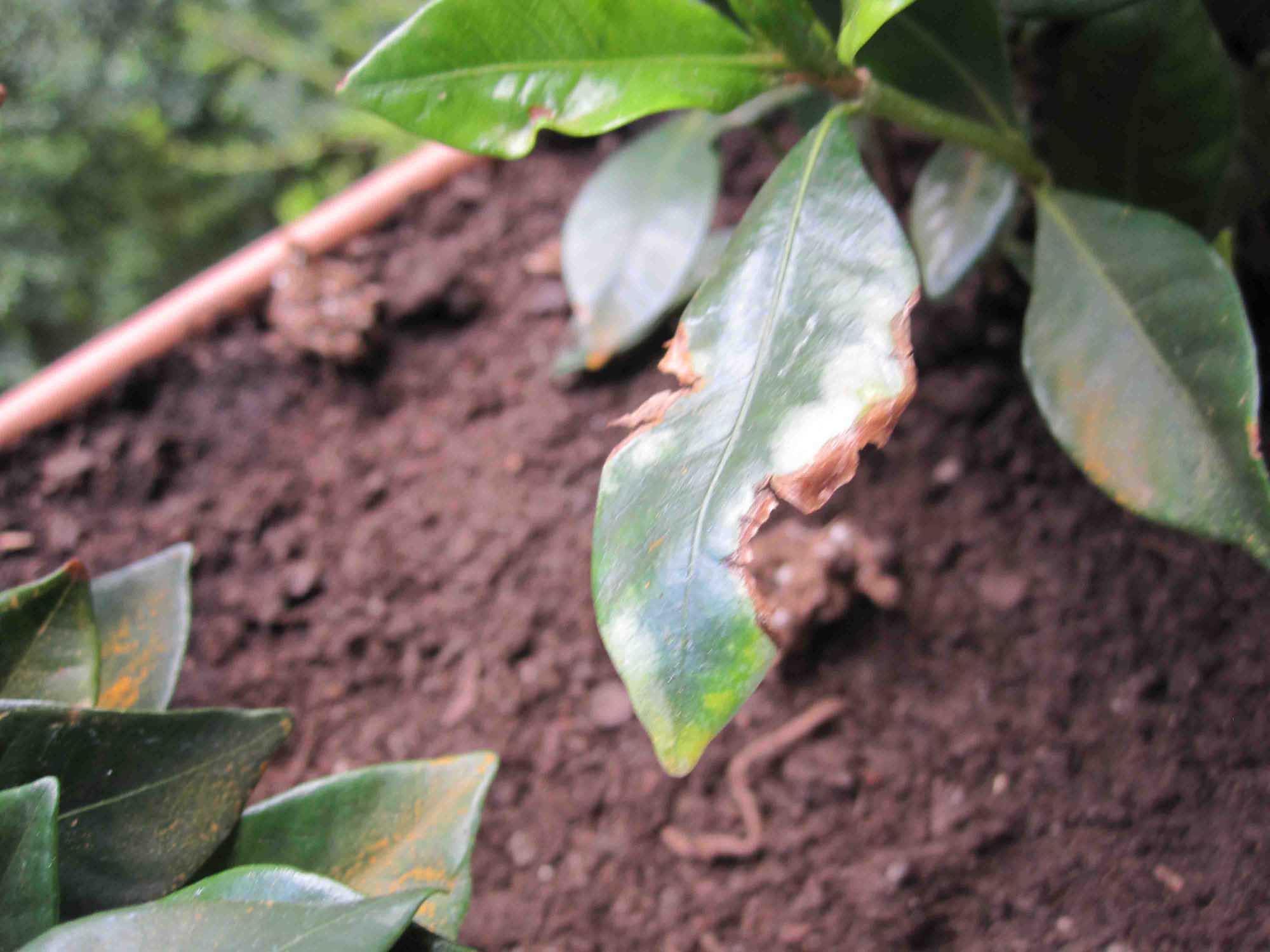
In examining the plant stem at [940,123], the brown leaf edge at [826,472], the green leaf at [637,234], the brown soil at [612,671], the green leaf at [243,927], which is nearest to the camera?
the green leaf at [243,927]

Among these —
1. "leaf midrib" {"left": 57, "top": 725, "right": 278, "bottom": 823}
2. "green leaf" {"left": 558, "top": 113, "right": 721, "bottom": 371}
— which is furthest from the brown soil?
"leaf midrib" {"left": 57, "top": 725, "right": 278, "bottom": 823}

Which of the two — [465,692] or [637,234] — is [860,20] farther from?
[465,692]

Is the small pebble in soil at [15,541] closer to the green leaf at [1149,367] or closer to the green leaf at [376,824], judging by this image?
the green leaf at [376,824]

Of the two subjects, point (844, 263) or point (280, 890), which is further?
point (844, 263)

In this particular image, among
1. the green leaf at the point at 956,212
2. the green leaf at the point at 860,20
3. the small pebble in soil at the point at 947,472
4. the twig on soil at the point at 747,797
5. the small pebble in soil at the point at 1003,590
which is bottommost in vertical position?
the small pebble in soil at the point at 1003,590

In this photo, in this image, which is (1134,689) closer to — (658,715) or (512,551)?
(658,715)

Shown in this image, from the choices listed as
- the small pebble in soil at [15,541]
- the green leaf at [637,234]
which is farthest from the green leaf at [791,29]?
the small pebble in soil at [15,541]

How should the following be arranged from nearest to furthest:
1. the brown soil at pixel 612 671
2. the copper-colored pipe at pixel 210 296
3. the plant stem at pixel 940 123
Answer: the plant stem at pixel 940 123, the brown soil at pixel 612 671, the copper-colored pipe at pixel 210 296

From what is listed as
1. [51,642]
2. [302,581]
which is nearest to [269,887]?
[51,642]
